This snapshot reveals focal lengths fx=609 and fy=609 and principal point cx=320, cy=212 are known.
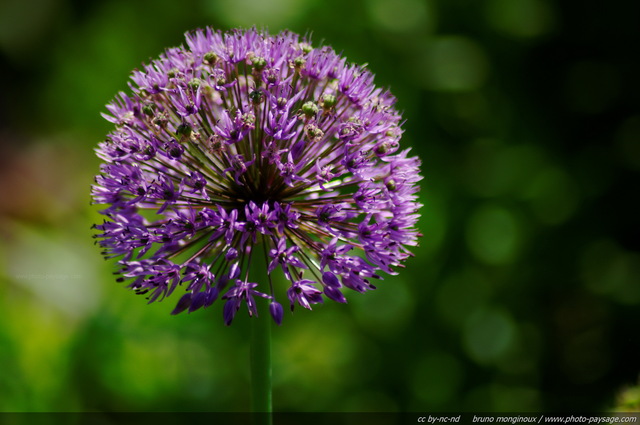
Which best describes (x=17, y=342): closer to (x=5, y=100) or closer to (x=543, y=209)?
(x=5, y=100)

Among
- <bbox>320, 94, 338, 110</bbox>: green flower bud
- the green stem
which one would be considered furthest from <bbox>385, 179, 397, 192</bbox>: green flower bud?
the green stem

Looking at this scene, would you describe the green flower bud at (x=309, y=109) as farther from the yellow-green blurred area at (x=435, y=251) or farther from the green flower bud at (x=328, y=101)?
the yellow-green blurred area at (x=435, y=251)

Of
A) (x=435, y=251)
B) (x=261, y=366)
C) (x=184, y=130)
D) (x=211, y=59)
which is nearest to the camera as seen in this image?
A: (x=261, y=366)

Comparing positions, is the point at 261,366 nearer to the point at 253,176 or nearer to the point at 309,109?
the point at 253,176

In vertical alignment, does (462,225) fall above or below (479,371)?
above

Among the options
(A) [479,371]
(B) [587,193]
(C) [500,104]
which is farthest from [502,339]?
(C) [500,104]

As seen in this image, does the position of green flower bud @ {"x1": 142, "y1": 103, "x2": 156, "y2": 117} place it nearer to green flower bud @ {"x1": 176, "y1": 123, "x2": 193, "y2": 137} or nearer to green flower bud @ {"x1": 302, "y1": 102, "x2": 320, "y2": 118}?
green flower bud @ {"x1": 176, "y1": 123, "x2": 193, "y2": 137}

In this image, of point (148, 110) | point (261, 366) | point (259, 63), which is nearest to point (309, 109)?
point (259, 63)
